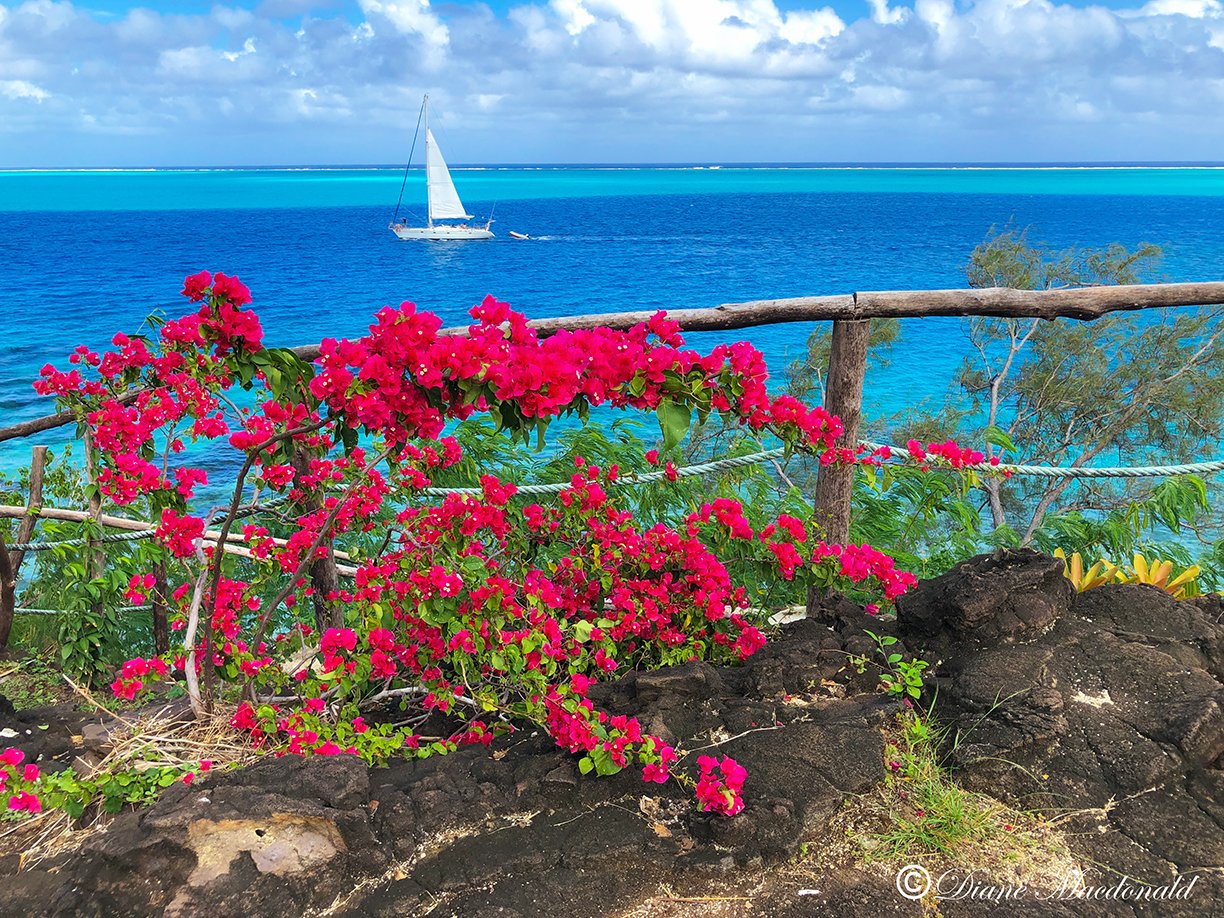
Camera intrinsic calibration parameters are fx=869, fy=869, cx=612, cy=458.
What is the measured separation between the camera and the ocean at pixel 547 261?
91.6ft

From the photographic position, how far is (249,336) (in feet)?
6.02

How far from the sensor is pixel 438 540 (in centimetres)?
Result: 248

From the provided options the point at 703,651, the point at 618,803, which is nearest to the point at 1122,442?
the point at 703,651

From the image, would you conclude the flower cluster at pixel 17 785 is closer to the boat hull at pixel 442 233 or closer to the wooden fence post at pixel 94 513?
the wooden fence post at pixel 94 513

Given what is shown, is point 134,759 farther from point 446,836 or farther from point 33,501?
point 33,501

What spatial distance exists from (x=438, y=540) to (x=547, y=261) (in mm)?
54479

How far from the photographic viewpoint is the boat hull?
6844cm

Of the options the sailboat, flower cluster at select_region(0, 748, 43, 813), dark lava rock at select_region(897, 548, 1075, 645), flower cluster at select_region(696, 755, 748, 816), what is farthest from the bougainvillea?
the sailboat

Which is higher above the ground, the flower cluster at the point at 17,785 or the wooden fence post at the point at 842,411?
the wooden fence post at the point at 842,411

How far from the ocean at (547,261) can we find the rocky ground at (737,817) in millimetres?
13397

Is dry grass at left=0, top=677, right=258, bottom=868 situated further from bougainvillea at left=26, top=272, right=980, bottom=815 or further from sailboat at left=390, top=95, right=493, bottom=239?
sailboat at left=390, top=95, right=493, bottom=239

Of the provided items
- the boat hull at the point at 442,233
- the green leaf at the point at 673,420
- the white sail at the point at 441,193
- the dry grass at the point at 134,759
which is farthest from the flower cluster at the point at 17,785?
the boat hull at the point at 442,233

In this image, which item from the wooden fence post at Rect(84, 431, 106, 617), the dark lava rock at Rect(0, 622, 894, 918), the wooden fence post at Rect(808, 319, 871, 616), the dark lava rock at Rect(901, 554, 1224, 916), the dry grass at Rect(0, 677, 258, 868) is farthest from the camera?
the wooden fence post at Rect(84, 431, 106, 617)

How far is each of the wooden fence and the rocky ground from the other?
0.88 metres
